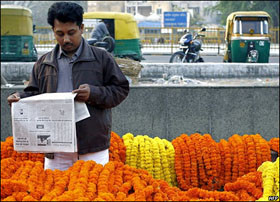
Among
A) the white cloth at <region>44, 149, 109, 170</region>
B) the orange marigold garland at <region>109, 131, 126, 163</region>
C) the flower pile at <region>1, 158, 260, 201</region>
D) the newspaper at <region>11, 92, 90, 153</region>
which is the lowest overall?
the orange marigold garland at <region>109, 131, 126, 163</region>

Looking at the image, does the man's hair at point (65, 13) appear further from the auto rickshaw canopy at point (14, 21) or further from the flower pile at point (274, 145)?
the auto rickshaw canopy at point (14, 21)

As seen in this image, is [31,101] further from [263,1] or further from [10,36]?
[263,1]

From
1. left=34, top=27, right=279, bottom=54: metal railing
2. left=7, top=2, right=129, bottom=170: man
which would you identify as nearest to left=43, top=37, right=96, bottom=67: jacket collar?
left=7, top=2, right=129, bottom=170: man

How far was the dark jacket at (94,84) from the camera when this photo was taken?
3049 mm

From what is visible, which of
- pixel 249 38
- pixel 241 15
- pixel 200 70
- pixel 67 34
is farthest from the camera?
pixel 241 15

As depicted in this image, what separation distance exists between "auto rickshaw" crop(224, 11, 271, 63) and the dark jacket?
475 inches

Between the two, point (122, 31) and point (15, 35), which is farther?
point (122, 31)

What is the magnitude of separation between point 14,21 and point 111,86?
461 inches

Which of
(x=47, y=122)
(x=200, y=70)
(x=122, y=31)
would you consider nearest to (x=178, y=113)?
(x=47, y=122)

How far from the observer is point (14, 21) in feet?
46.5

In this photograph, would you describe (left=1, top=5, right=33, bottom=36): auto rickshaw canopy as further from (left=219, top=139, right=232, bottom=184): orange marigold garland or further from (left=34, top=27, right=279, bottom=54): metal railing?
(left=219, top=139, right=232, bottom=184): orange marigold garland

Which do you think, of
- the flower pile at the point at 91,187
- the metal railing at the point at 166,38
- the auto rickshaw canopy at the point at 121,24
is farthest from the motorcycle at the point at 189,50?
the metal railing at the point at 166,38

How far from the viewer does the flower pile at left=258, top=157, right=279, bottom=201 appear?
2395mm

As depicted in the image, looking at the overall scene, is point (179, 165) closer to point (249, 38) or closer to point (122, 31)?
point (122, 31)
